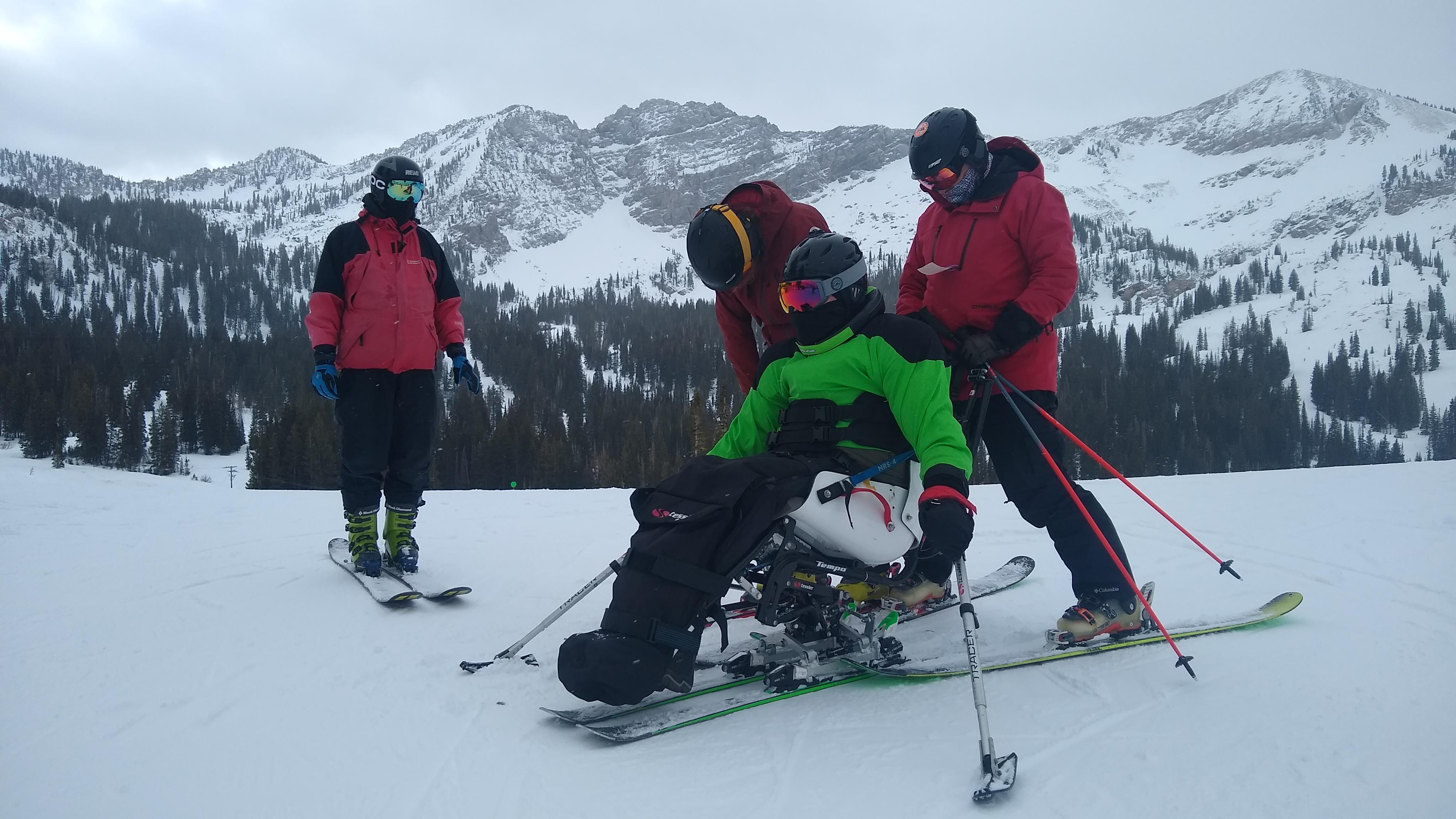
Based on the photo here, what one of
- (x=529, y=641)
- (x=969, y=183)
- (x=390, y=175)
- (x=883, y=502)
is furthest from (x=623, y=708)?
(x=390, y=175)

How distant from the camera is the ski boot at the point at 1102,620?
305cm

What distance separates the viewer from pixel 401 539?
4289mm

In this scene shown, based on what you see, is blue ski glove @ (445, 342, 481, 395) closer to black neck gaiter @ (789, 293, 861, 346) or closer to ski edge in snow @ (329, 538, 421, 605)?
ski edge in snow @ (329, 538, 421, 605)

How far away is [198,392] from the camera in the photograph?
57906 millimetres

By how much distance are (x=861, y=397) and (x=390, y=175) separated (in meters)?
3.00

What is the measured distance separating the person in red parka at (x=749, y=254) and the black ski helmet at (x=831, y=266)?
357 mm

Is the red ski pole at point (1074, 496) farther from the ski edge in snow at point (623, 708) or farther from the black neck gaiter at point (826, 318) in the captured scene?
the ski edge in snow at point (623, 708)

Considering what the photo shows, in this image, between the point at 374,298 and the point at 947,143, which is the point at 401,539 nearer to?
the point at 374,298

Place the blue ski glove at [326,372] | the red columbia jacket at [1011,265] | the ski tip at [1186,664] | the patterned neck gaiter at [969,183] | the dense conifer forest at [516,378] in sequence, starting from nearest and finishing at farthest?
the ski tip at [1186,664] < the red columbia jacket at [1011,265] < the patterned neck gaiter at [969,183] < the blue ski glove at [326,372] < the dense conifer forest at [516,378]

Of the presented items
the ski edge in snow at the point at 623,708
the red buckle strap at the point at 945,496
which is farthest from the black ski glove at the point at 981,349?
the ski edge in snow at the point at 623,708

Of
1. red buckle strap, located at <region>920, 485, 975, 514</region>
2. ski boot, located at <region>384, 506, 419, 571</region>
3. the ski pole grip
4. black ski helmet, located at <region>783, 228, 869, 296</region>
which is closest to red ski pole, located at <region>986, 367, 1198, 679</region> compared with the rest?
black ski helmet, located at <region>783, 228, 869, 296</region>

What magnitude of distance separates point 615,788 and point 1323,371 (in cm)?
10719

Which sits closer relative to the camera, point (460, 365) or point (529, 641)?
point (529, 641)

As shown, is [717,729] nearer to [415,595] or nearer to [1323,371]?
[415,595]
